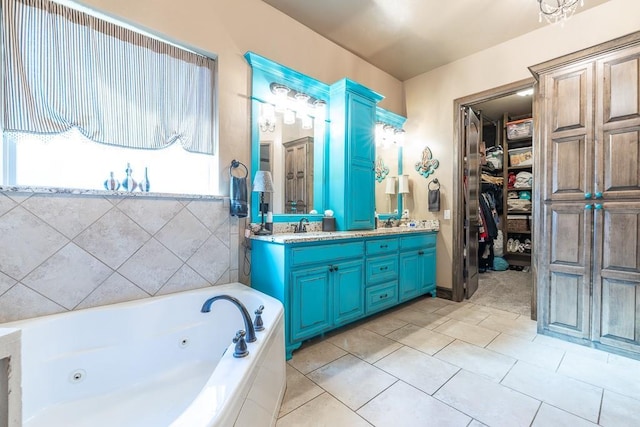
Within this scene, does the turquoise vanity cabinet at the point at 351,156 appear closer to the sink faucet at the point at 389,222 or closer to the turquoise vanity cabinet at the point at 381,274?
the turquoise vanity cabinet at the point at 381,274

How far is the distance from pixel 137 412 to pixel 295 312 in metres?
1.06

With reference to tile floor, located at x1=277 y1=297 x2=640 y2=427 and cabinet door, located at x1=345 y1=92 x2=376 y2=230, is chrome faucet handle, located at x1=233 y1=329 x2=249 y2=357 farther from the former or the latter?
cabinet door, located at x1=345 y1=92 x2=376 y2=230

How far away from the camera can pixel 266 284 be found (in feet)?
7.45

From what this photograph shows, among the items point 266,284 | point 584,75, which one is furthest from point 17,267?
point 584,75

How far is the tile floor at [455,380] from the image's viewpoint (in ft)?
5.01

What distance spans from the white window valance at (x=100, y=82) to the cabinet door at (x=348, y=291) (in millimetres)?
1514

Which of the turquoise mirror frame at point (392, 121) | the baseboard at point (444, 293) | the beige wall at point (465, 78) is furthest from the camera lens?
the turquoise mirror frame at point (392, 121)

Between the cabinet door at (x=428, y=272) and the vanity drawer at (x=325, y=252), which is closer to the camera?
the vanity drawer at (x=325, y=252)

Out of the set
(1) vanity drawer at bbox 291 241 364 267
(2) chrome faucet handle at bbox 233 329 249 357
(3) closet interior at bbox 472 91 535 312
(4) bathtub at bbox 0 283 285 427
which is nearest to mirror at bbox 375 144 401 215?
(1) vanity drawer at bbox 291 241 364 267

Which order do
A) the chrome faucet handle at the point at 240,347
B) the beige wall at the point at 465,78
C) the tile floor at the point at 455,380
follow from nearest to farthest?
the chrome faucet handle at the point at 240,347 < the tile floor at the point at 455,380 < the beige wall at the point at 465,78

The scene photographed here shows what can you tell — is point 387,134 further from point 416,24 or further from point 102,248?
point 102,248

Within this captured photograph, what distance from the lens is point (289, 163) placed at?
9.37 feet

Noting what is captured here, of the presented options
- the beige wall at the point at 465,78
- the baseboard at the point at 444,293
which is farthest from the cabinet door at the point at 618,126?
the baseboard at the point at 444,293

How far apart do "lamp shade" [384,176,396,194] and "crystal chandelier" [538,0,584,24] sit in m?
2.11
